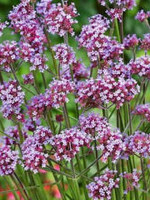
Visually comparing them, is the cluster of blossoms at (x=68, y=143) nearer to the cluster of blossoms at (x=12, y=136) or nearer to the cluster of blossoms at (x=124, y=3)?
the cluster of blossoms at (x=12, y=136)

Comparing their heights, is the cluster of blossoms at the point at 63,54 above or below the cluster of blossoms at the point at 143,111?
above

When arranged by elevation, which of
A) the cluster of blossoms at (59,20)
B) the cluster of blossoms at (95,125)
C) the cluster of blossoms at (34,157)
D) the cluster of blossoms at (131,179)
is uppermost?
the cluster of blossoms at (59,20)

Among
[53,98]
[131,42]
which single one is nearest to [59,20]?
[53,98]

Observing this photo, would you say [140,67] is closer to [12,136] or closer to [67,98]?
[67,98]

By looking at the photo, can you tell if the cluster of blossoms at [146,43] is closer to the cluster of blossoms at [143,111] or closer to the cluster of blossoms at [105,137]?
the cluster of blossoms at [143,111]

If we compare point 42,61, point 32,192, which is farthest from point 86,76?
point 32,192

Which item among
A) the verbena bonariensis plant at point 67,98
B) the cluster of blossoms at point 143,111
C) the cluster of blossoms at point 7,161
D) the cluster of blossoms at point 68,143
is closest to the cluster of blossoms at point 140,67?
the verbena bonariensis plant at point 67,98

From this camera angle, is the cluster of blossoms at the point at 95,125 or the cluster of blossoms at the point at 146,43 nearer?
the cluster of blossoms at the point at 95,125
